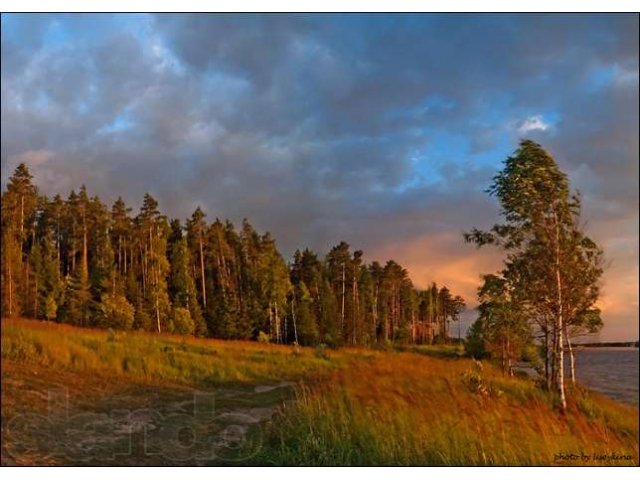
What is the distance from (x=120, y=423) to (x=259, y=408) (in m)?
1.31

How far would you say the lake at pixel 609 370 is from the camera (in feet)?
23.6

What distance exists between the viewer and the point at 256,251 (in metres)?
6.29

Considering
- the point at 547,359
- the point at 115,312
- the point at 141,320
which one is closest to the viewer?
the point at 115,312

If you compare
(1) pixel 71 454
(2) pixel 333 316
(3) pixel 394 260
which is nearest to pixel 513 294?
(3) pixel 394 260

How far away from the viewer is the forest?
18.8ft

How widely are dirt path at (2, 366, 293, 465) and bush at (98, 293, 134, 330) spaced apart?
0.61 meters

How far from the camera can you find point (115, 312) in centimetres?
586

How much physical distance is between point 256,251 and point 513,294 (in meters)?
2.84

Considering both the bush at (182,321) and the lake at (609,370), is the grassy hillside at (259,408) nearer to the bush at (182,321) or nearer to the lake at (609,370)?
the bush at (182,321)

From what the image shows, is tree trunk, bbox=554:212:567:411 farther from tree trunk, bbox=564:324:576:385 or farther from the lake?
the lake

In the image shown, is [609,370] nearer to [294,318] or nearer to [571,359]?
[571,359]

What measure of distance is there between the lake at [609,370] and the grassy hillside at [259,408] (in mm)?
878

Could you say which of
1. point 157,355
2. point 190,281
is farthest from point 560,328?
point 157,355

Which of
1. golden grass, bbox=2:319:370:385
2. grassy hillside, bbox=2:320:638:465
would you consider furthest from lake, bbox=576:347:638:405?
golden grass, bbox=2:319:370:385
